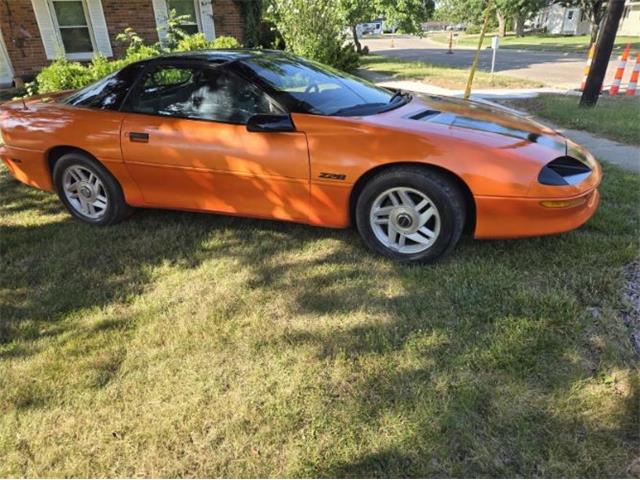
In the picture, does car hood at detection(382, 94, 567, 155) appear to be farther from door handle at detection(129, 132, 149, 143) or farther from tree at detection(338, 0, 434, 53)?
tree at detection(338, 0, 434, 53)

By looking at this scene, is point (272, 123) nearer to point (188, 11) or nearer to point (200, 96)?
point (200, 96)

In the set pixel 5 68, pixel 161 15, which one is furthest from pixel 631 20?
pixel 5 68

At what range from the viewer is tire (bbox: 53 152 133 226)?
3811 millimetres

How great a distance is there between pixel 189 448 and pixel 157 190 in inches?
85.4

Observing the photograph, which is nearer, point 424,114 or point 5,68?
point 424,114

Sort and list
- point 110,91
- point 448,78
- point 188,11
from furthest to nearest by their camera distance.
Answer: point 188,11, point 448,78, point 110,91

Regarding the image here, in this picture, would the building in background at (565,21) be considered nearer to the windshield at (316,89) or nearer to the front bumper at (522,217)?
the windshield at (316,89)

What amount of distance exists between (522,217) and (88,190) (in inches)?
131

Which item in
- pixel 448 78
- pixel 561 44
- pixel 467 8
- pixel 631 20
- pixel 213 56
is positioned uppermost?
pixel 213 56

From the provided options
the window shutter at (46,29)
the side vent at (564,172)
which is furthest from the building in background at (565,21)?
the side vent at (564,172)

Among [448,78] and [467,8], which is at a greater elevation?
[467,8]

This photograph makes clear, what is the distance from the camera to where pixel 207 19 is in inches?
532

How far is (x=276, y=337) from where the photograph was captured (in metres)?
2.67

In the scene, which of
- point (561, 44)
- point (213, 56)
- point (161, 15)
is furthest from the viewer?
point (561, 44)
